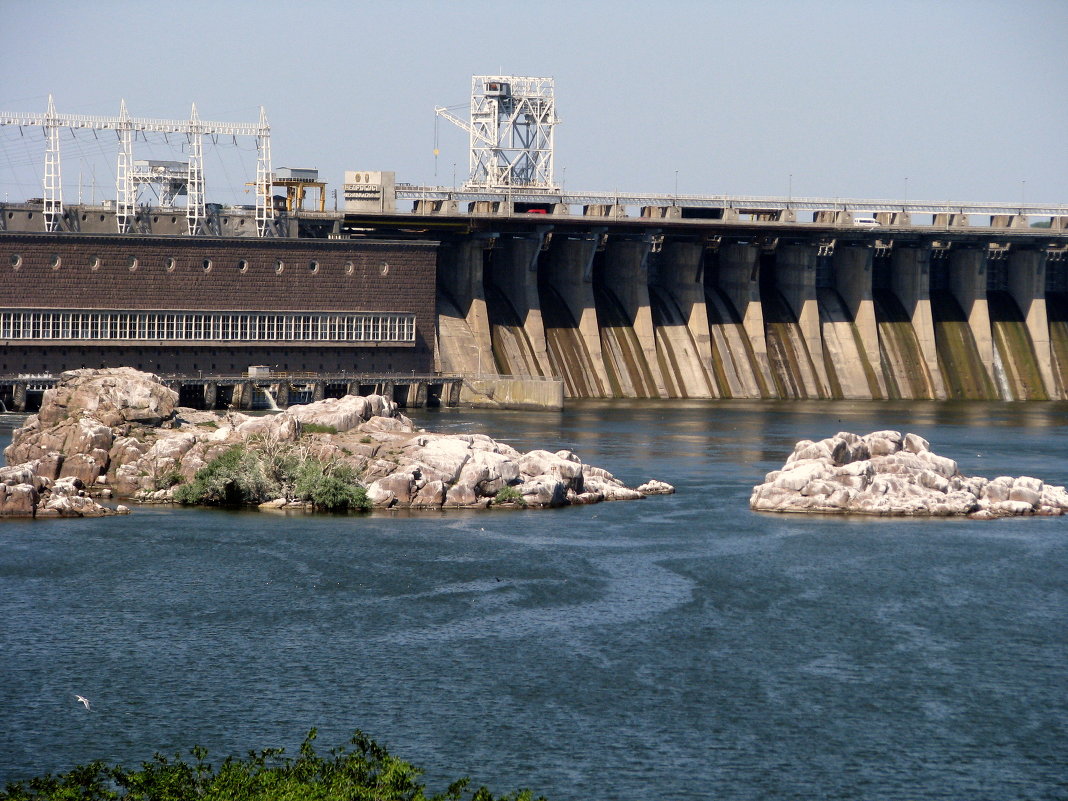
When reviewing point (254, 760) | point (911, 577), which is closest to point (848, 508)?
point (911, 577)

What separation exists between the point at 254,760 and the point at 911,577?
2902 centimetres

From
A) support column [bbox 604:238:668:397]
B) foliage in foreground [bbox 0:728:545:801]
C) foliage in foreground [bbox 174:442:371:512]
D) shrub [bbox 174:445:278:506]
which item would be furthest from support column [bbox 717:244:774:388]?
foliage in foreground [bbox 0:728:545:801]

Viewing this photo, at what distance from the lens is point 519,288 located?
128m

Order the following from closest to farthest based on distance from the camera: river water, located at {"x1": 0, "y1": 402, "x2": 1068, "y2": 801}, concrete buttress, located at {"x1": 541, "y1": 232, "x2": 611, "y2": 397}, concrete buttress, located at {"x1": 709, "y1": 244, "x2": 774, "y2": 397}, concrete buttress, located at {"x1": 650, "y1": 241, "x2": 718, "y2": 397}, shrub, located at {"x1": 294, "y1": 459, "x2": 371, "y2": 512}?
river water, located at {"x1": 0, "y1": 402, "x2": 1068, "y2": 801} < shrub, located at {"x1": 294, "y1": 459, "x2": 371, "y2": 512} < concrete buttress, located at {"x1": 541, "y1": 232, "x2": 611, "y2": 397} < concrete buttress, located at {"x1": 650, "y1": 241, "x2": 718, "y2": 397} < concrete buttress, located at {"x1": 709, "y1": 244, "x2": 774, "y2": 397}

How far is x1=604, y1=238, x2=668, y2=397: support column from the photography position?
5182 inches

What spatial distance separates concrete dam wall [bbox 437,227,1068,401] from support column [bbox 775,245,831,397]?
0.40ft

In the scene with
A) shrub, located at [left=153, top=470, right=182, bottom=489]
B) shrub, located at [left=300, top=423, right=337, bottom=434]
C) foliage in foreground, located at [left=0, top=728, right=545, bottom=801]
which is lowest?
foliage in foreground, located at [left=0, top=728, right=545, bottom=801]

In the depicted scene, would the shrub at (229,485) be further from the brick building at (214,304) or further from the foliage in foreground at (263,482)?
the brick building at (214,304)

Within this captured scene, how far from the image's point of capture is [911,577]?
5709cm

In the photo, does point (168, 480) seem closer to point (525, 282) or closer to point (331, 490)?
point (331, 490)

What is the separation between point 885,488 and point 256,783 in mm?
44925

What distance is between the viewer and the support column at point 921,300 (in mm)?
140375

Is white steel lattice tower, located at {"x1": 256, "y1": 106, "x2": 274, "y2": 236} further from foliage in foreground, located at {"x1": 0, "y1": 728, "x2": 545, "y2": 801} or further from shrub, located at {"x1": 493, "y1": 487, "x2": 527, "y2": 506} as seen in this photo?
foliage in foreground, located at {"x1": 0, "y1": 728, "x2": 545, "y2": 801}

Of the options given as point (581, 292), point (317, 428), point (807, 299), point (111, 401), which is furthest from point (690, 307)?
point (111, 401)
